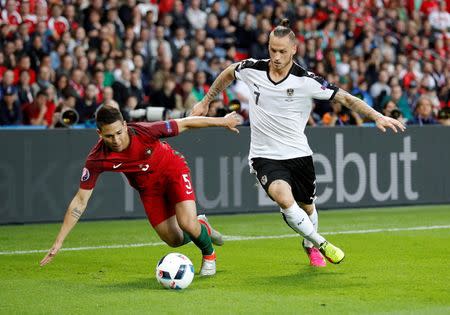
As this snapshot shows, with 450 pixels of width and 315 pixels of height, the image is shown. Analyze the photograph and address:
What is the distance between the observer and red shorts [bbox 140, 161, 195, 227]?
10.2 meters

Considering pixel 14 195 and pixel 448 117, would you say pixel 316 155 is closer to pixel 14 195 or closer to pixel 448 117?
pixel 448 117

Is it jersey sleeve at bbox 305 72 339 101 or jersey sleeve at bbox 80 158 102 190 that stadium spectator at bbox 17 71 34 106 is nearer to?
jersey sleeve at bbox 80 158 102 190

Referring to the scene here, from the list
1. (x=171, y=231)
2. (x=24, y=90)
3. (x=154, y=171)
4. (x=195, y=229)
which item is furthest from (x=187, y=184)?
(x=24, y=90)

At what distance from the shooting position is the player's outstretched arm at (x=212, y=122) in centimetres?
952

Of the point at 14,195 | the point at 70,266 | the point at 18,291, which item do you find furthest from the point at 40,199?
the point at 18,291

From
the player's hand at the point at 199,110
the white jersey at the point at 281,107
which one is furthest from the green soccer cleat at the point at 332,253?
the player's hand at the point at 199,110

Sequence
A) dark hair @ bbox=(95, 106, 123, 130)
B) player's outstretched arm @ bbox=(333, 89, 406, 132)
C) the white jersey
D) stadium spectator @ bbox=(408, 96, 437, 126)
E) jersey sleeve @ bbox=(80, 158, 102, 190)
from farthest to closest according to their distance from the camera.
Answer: stadium spectator @ bbox=(408, 96, 437, 126) < the white jersey < player's outstretched arm @ bbox=(333, 89, 406, 132) < jersey sleeve @ bbox=(80, 158, 102, 190) < dark hair @ bbox=(95, 106, 123, 130)

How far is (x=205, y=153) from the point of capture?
56.0 ft

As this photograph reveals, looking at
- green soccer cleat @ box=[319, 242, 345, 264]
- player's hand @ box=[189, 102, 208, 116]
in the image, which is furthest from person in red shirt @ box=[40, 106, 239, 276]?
green soccer cleat @ box=[319, 242, 345, 264]

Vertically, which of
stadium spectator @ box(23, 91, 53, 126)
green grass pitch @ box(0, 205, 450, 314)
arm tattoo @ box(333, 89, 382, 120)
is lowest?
green grass pitch @ box(0, 205, 450, 314)

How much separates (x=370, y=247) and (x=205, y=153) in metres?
4.77

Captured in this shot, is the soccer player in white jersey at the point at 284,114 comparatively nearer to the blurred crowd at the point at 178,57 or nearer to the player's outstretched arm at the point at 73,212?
the player's outstretched arm at the point at 73,212

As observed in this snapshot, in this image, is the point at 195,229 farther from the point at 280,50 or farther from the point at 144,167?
the point at 280,50

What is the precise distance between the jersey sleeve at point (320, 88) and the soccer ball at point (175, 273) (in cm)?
225
